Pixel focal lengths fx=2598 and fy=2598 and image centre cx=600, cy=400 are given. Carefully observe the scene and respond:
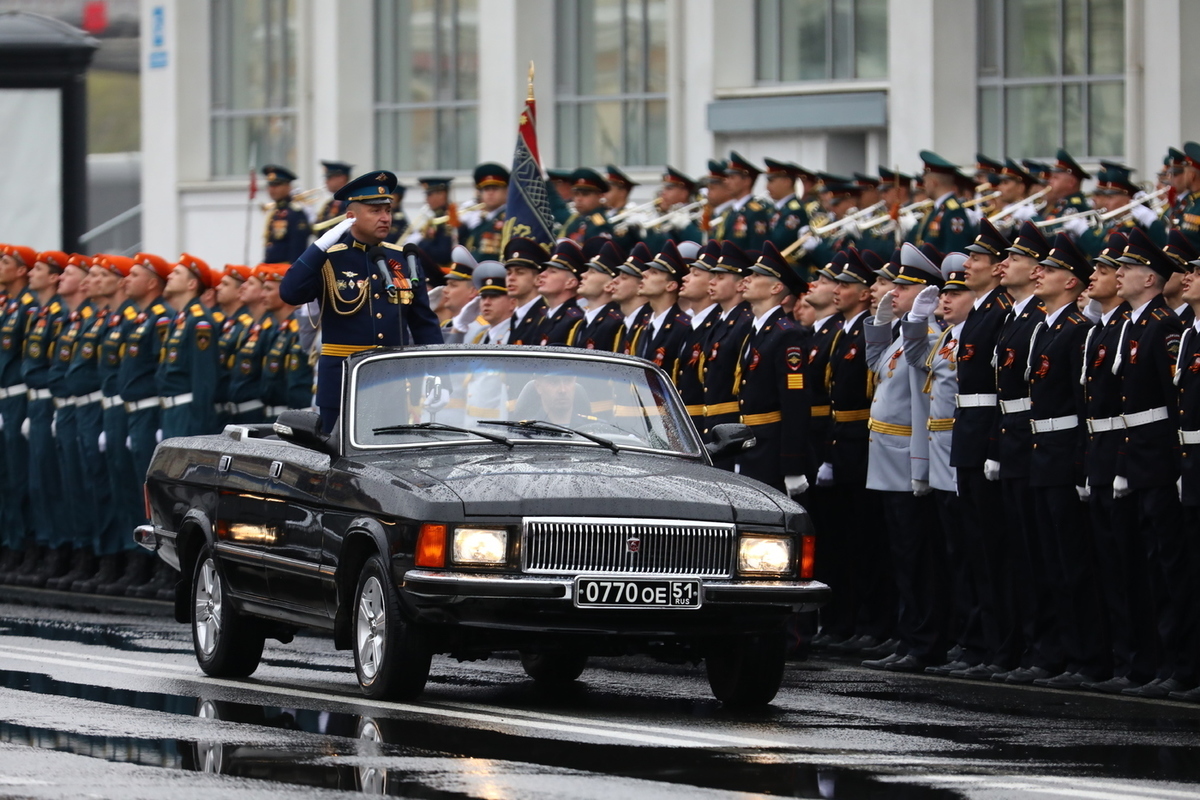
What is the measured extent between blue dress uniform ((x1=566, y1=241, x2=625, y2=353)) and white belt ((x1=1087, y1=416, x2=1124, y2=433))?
A: 13.8 feet

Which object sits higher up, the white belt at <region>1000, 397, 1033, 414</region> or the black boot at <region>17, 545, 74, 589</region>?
the white belt at <region>1000, 397, 1033, 414</region>

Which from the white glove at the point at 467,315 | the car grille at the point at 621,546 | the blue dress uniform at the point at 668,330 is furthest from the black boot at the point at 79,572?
the car grille at the point at 621,546

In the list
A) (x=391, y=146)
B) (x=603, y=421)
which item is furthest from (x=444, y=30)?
(x=603, y=421)

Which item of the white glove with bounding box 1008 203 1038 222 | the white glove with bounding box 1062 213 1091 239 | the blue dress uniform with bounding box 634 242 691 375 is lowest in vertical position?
the blue dress uniform with bounding box 634 242 691 375

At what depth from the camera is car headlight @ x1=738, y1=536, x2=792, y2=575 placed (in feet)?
36.4

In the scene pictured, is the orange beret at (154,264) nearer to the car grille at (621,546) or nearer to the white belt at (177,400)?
the white belt at (177,400)

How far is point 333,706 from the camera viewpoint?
446 inches

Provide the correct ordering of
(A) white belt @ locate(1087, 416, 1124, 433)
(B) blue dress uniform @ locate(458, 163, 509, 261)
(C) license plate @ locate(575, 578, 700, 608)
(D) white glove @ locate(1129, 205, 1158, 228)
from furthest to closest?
(B) blue dress uniform @ locate(458, 163, 509, 261), (D) white glove @ locate(1129, 205, 1158, 228), (A) white belt @ locate(1087, 416, 1124, 433), (C) license plate @ locate(575, 578, 700, 608)

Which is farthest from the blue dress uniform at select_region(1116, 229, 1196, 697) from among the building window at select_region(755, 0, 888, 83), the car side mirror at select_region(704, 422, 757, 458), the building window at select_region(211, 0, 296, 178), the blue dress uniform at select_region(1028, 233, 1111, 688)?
the building window at select_region(211, 0, 296, 178)

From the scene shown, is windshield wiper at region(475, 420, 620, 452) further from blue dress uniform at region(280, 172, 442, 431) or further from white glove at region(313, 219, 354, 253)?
white glove at region(313, 219, 354, 253)

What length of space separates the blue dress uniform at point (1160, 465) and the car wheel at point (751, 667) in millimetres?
2277

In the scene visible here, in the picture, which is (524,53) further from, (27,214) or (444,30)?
(27,214)

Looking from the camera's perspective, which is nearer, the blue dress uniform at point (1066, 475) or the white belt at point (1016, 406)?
the blue dress uniform at point (1066, 475)

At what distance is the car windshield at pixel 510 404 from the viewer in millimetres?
11906
